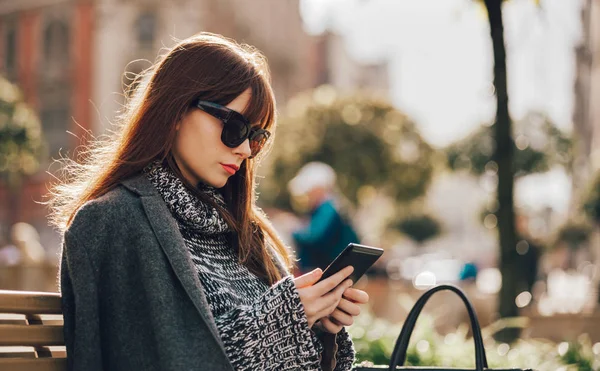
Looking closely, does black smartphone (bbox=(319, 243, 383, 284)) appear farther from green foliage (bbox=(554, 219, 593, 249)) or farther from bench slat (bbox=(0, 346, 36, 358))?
green foliage (bbox=(554, 219, 593, 249))

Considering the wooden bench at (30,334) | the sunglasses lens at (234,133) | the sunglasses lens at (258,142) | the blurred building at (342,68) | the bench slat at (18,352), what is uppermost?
the sunglasses lens at (234,133)

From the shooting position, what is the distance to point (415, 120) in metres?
→ 35.2

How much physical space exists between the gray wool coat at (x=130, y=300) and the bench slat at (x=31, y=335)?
71mm

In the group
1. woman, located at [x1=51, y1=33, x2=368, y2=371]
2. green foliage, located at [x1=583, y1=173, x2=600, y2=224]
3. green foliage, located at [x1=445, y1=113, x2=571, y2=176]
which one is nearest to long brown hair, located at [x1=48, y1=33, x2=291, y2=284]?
woman, located at [x1=51, y1=33, x2=368, y2=371]

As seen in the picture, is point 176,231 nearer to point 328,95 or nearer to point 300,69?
point 328,95

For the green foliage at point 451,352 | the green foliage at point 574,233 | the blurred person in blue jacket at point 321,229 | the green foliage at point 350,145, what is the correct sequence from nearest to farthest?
the green foliage at point 451,352, the blurred person in blue jacket at point 321,229, the green foliage at point 350,145, the green foliage at point 574,233

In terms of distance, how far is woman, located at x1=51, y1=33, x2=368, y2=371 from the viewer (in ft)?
7.41

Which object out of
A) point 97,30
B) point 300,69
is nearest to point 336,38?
point 300,69

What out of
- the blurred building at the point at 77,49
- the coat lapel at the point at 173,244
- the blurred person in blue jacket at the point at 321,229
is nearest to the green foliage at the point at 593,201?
the blurred building at the point at 77,49

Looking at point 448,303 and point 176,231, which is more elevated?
point 176,231

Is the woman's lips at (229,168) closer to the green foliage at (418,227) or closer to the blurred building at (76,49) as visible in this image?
the blurred building at (76,49)

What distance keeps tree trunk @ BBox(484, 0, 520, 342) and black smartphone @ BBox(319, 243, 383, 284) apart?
4.81 meters

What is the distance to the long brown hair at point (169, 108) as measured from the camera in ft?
8.41

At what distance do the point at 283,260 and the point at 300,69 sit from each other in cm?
5131
